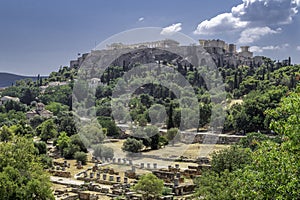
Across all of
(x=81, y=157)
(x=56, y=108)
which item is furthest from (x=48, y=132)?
(x=56, y=108)

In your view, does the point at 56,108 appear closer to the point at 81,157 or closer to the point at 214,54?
the point at 81,157

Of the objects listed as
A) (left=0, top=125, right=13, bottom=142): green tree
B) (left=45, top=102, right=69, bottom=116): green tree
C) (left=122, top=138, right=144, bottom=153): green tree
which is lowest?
(left=122, top=138, right=144, bottom=153): green tree

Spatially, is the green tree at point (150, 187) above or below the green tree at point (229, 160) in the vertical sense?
below

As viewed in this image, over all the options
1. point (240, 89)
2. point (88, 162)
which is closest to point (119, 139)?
point (88, 162)

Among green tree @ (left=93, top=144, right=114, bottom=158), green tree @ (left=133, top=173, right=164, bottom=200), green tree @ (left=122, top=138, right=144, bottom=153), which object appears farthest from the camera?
green tree @ (left=122, top=138, right=144, bottom=153)

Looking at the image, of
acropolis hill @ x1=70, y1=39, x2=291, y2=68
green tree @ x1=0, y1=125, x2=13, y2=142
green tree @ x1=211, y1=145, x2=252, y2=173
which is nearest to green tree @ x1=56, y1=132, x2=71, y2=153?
green tree @ x1=0, y1=125, x2=13, y2=142

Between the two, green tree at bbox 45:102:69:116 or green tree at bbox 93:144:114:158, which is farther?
green tree at bbox 45:102:69:116

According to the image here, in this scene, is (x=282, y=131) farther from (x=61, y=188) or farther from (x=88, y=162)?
(x=88, y=162)

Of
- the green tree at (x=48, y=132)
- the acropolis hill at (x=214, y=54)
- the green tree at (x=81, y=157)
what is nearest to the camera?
the green tree at (x=81, y=157)

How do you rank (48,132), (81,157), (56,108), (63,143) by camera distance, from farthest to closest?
(56,108) → (48,132) → (63,143) → (81,157)

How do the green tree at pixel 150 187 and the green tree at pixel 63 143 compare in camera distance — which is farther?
the green tree at pixel 63 143

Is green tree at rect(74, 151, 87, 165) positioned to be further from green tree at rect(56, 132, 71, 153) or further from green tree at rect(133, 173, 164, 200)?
green tree at rect(133, 173, 164, 200)

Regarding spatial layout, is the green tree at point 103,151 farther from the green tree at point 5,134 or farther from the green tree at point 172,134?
the green tree at point 5,134

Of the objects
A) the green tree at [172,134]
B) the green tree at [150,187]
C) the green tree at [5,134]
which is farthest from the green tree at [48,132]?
the green tree at [150,187]
